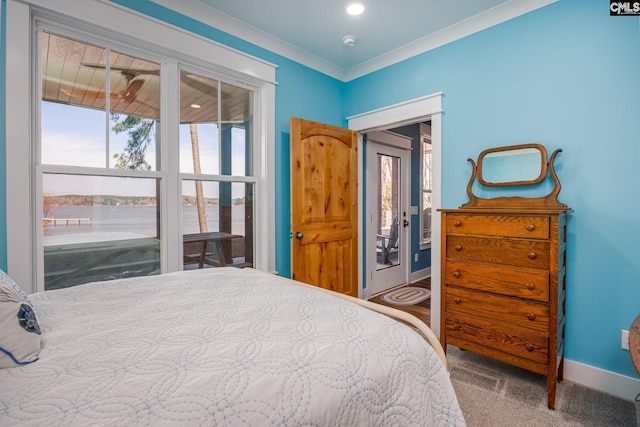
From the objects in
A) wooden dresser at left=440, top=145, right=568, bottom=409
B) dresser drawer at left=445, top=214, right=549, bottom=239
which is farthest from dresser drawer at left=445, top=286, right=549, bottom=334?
dresser drawer at left=445, top=214, right=549, bottom=239

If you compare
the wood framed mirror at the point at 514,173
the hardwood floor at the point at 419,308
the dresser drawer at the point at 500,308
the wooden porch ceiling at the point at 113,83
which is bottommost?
the hardwood floor at the point at 419,308

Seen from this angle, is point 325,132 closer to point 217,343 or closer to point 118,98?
point 118,98

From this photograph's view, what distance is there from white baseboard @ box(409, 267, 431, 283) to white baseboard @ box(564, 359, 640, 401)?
256 centimetres

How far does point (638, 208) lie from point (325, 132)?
92.6 inches

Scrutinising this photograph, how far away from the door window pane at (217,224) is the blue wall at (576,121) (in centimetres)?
106

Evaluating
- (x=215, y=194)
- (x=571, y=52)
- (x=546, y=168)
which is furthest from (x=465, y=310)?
(x=215, y=194)

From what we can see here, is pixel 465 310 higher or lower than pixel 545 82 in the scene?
lower

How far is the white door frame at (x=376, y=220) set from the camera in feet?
12.5

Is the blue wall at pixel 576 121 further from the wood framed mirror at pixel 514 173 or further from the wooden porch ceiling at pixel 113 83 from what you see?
the wooden porch ceiling at pixel 113 83

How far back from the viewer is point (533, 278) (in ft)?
6.25

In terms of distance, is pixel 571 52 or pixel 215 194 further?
pixel 215 194

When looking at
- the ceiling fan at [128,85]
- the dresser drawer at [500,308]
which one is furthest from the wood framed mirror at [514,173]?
the ceiling fan at [128,85]

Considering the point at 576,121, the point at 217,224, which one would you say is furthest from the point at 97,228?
the point at 576,121

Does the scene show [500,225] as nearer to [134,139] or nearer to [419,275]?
[134,139]
